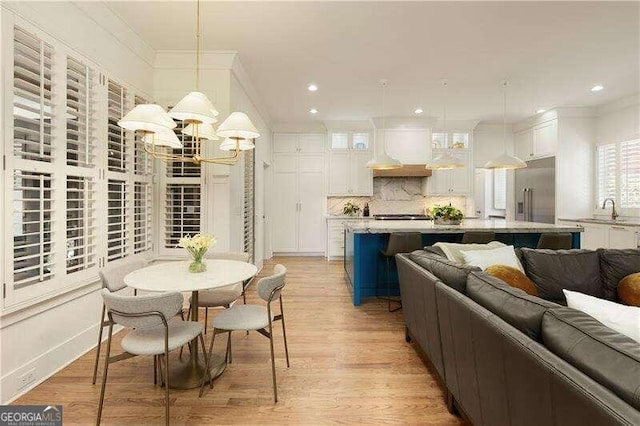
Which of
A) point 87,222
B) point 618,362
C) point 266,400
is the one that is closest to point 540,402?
point 618,362

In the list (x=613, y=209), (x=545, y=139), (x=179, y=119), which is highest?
(x=545, y=139)

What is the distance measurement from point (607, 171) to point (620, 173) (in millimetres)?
263

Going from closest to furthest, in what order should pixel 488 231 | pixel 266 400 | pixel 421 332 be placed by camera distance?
pixel 266 400 → pixel 421 332 → pixel 488 231

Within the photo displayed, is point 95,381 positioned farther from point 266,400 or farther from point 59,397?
point 266,400

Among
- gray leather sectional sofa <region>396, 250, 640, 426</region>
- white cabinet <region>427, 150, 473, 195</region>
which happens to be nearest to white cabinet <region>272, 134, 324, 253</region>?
white cabinet <region>427, 150, 473, 195</region>

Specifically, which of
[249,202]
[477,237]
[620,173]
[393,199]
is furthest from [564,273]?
[393,199]

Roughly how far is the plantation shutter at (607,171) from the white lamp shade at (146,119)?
675 cm

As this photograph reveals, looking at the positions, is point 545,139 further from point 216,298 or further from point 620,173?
point 216,298

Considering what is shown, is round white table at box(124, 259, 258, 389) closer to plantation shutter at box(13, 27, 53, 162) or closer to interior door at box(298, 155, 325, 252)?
plantation shutter at box(13, 27, 53, 162)

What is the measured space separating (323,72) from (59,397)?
13.4 ft

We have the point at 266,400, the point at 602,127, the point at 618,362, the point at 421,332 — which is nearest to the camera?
the point at 618,362

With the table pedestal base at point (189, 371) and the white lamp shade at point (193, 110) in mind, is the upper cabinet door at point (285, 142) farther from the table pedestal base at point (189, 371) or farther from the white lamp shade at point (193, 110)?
the table pedestal base at point (189, 371)

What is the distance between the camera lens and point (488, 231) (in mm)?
3912

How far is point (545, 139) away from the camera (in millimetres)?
6078
